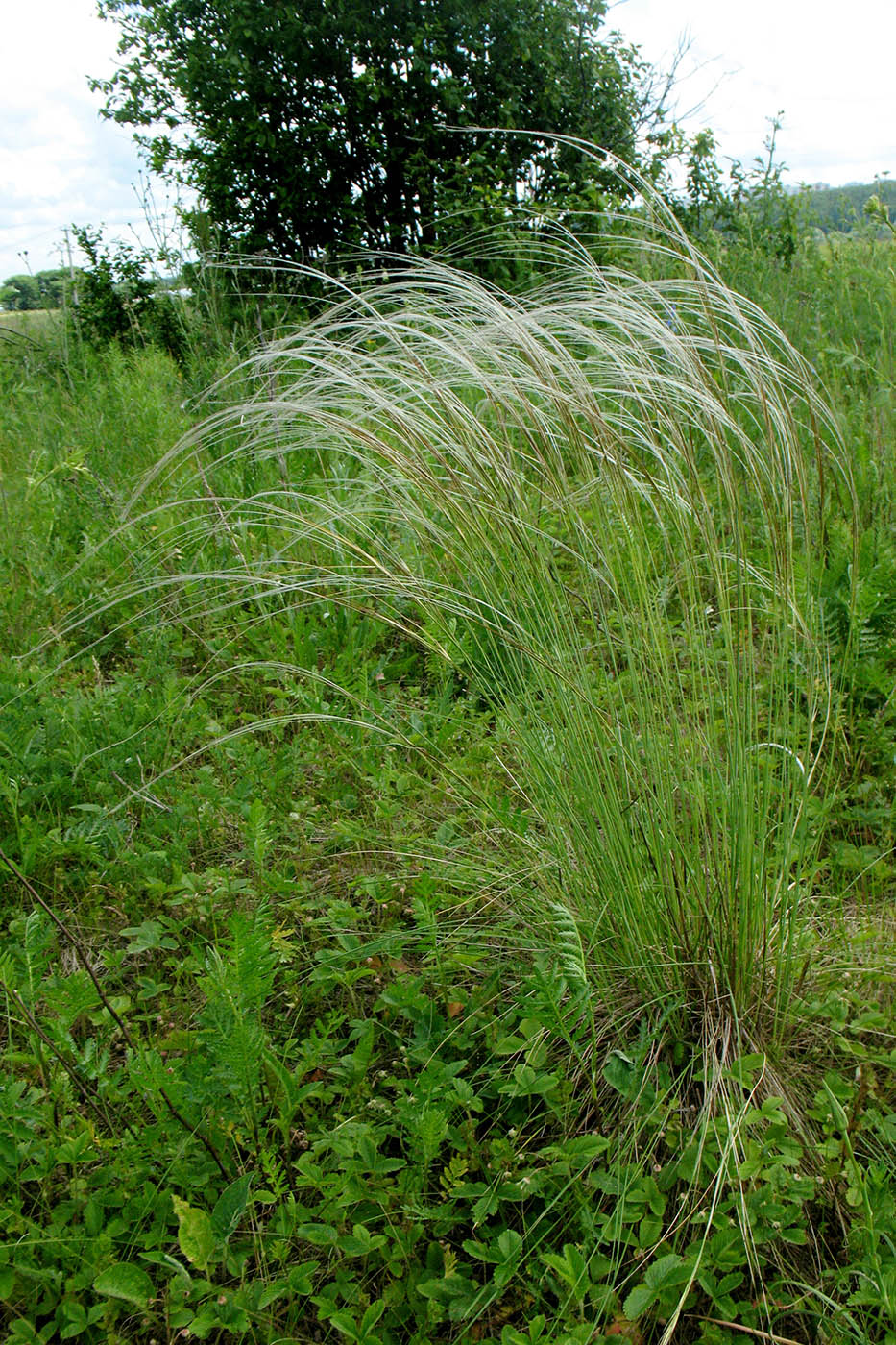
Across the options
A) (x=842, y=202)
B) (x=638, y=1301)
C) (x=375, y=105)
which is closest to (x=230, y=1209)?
(x=638, y=1301)

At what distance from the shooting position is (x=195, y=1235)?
1.15m

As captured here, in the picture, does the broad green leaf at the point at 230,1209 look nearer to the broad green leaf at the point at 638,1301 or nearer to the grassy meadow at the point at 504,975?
the grassy meadow at the point at 504,975

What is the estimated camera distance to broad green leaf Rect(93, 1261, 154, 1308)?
1.13 meters

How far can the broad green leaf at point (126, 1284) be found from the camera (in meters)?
1.13

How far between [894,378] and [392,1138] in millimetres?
3364

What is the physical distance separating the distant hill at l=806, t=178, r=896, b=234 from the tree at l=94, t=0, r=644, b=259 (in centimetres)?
148

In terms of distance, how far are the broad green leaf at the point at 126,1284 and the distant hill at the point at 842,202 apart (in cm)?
521

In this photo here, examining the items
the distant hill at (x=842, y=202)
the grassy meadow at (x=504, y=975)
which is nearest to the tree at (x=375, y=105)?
the distant hill at (x=842, y=202)

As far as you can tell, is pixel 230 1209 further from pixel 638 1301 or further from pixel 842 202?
pixel 842 202

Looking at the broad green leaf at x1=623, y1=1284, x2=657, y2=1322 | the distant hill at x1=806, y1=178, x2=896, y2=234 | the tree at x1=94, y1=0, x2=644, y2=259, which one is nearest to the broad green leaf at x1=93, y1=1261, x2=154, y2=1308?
the broad green leaf at x1=623, y1=1284, x2=657, y2=1322

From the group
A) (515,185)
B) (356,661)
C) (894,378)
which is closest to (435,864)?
(356,661)

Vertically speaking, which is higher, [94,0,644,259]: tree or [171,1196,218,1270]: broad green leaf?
[94,0,644,259]: tree

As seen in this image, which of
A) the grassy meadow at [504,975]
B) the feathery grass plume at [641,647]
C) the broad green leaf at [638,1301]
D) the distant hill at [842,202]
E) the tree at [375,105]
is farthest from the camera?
the tree at [375,105]

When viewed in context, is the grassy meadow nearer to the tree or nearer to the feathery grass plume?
the feathery grass plume
